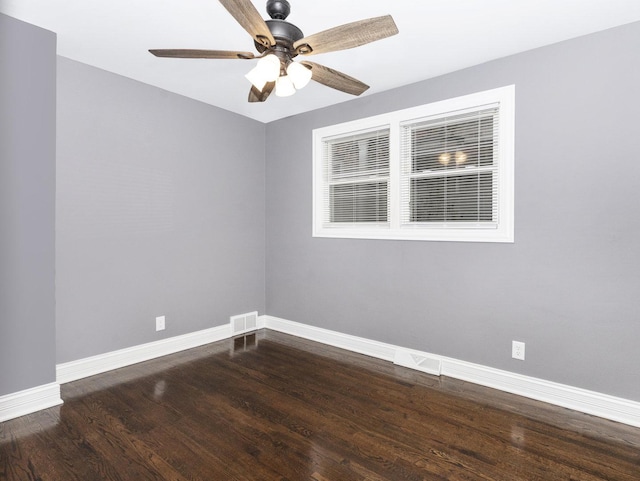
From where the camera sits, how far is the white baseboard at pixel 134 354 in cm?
288

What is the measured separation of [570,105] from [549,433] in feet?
7.12

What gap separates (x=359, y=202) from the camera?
377 cm

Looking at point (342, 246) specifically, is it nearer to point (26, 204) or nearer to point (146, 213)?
point (146, 213)

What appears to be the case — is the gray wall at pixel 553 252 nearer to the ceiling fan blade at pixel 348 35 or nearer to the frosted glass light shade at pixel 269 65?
the ceiling fan blade at pixel 348 35

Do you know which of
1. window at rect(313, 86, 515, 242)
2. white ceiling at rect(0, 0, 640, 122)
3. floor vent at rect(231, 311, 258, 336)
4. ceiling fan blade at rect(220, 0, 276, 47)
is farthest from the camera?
floor vent at rect(231, 311, 258, 336)

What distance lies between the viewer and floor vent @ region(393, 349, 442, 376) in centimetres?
311

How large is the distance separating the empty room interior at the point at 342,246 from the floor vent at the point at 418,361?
2 cm

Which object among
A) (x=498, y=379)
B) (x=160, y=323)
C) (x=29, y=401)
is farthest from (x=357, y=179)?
(x=29, y=401)

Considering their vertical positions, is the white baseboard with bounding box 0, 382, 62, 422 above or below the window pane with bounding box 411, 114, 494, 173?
below

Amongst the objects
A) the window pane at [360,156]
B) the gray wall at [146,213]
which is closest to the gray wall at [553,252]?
the window pane at [360,156]

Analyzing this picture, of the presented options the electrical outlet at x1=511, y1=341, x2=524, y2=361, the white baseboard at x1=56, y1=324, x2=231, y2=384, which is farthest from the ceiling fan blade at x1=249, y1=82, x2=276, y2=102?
the electrical outlet at x1=511, y1=341, x2=524, y2=361

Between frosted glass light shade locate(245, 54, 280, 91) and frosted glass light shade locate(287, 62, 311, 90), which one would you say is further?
frosted glass light shade locate(287, 62, 311, 90)

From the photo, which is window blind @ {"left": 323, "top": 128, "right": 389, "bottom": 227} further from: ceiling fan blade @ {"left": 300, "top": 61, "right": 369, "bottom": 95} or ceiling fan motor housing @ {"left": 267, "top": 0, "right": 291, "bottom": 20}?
Answer: ceiling fan motor housing @ {"left": 267, "top": 0, "right": 291, "bottom": 20}

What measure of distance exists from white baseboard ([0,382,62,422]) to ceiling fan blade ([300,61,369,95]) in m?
2.72
